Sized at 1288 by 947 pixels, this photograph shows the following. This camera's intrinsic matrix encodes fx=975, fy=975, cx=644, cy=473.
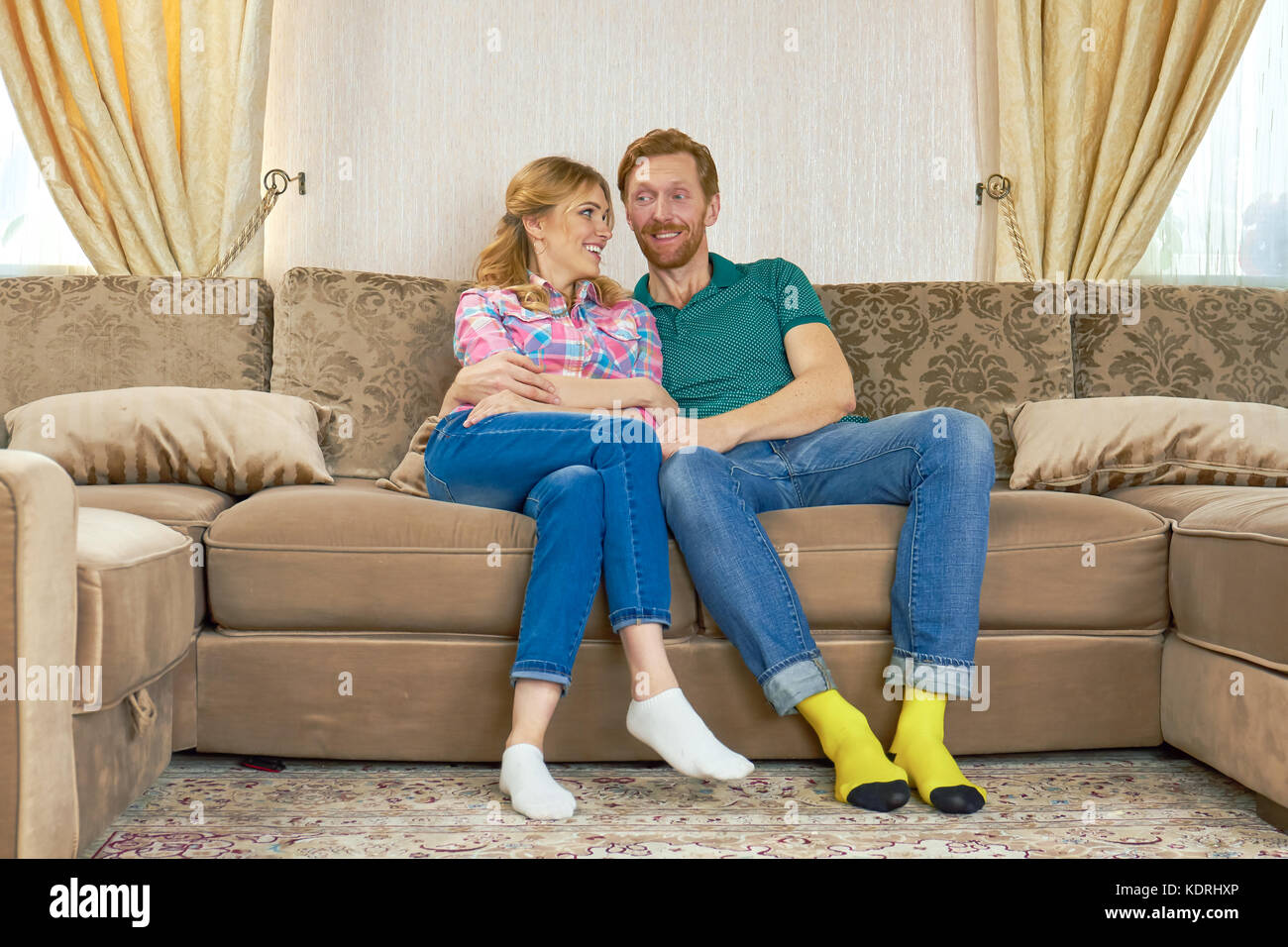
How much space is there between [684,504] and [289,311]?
1199mm

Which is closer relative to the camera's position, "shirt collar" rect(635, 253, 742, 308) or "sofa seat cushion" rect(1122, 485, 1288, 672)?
"sofa seat cushion" rect(1122, 485, 1288, 672)

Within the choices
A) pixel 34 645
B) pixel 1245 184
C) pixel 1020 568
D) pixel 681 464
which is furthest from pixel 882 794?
pixel 1245 184

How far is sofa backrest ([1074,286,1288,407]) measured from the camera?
221cm

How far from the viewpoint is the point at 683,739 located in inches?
54.4

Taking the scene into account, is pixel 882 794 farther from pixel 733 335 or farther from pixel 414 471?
pixel 414 471

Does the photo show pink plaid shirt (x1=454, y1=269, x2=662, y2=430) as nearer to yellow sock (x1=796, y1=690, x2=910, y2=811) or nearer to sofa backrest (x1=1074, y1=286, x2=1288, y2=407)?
yellow sock (x1=796, y1=690, x2=910, y2=811)

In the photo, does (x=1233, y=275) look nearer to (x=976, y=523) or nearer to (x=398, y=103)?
(x=976, y=523)

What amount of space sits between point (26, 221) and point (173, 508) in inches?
60.0

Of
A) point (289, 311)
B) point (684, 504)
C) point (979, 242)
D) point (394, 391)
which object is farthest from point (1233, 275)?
point (289, 311)

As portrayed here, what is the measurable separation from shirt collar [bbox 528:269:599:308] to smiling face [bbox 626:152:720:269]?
14cm

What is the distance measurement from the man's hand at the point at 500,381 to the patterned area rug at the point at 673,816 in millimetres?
648

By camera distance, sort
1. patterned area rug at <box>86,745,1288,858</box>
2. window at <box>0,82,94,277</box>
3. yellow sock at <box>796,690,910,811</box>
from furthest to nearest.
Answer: window at <box>0,82,94,277</box> < yellow sock at <box>796,690,910,811</box> < patterned area rug at <box>86,745,1288,858</box>

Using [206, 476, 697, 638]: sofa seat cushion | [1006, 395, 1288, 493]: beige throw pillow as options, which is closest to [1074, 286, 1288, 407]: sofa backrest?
[1006, 395, 1288, 493]: beige throw pillow

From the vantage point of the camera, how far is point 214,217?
2557 millimetres
